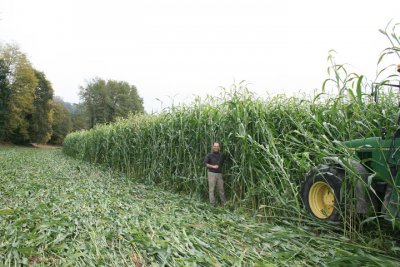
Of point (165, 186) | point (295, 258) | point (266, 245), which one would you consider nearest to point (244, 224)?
point (266, 245)

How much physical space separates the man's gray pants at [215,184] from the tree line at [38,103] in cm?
1472

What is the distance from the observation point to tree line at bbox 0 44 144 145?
3322 cm

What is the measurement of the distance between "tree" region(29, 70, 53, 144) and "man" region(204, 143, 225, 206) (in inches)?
1578

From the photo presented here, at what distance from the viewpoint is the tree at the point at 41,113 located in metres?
39.5

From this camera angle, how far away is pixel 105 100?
177ft

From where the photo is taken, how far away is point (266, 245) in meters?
3.14

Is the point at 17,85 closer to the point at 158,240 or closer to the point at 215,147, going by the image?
the point at 215,147

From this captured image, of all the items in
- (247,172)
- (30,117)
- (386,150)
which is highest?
(30,117)

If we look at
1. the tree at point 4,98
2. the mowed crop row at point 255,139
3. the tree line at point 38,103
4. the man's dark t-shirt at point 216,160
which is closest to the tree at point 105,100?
the tree line at point 38,103

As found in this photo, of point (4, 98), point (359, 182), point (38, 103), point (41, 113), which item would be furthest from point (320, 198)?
point (38, 103)

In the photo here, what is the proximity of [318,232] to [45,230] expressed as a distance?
10.5ft

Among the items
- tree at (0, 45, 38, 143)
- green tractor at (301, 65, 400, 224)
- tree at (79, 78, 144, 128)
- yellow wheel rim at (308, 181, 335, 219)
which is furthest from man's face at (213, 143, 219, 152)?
tree at (79, 78, 144, 128)

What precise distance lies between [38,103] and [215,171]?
41653mm

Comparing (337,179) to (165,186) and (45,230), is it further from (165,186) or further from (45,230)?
(165,186)
